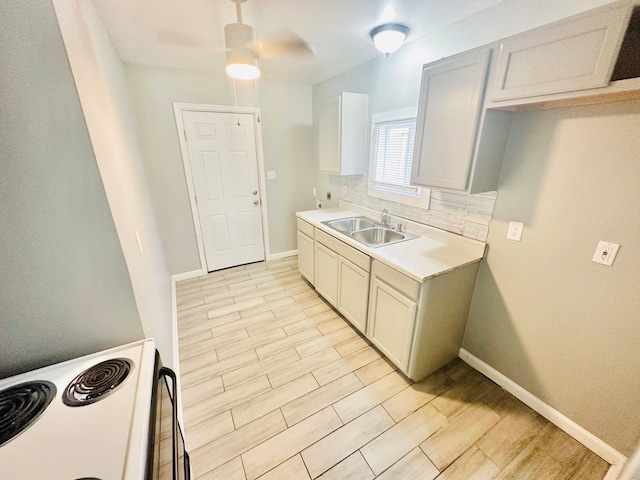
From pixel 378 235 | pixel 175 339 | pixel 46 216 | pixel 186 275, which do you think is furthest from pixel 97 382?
pixel 186 275

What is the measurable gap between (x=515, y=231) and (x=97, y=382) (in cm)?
217

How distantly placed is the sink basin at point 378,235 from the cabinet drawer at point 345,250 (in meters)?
0.17

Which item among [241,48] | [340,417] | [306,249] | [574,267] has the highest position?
[241,48]

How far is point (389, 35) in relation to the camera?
1.86 meters

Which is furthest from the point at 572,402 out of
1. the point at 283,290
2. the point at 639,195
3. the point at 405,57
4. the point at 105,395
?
the point at 405,57

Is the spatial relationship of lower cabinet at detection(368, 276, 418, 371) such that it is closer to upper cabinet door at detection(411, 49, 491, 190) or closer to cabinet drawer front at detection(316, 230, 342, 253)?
cabinet drawer front at detection(316, 230, 342, 253)

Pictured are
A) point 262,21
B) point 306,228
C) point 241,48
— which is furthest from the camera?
point 306,228

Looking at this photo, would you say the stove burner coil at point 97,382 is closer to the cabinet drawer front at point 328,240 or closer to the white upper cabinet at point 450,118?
the cabinet drawer front at point 328,240

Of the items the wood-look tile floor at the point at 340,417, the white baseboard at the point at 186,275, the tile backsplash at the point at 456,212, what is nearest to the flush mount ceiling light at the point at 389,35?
the tile backsplash at the point at 456,212

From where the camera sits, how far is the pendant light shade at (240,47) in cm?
160

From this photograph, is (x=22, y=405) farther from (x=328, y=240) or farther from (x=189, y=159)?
(x=189, y=159)

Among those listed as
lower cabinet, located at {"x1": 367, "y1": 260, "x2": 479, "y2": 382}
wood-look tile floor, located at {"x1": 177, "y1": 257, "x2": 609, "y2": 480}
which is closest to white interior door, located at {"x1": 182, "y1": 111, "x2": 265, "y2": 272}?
wood-look tile floor, located at {"x1": 177, "y1": 257, "x2": 609, "y2": 480}

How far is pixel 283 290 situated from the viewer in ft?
10.0

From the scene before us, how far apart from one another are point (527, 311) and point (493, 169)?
0.93 metres
